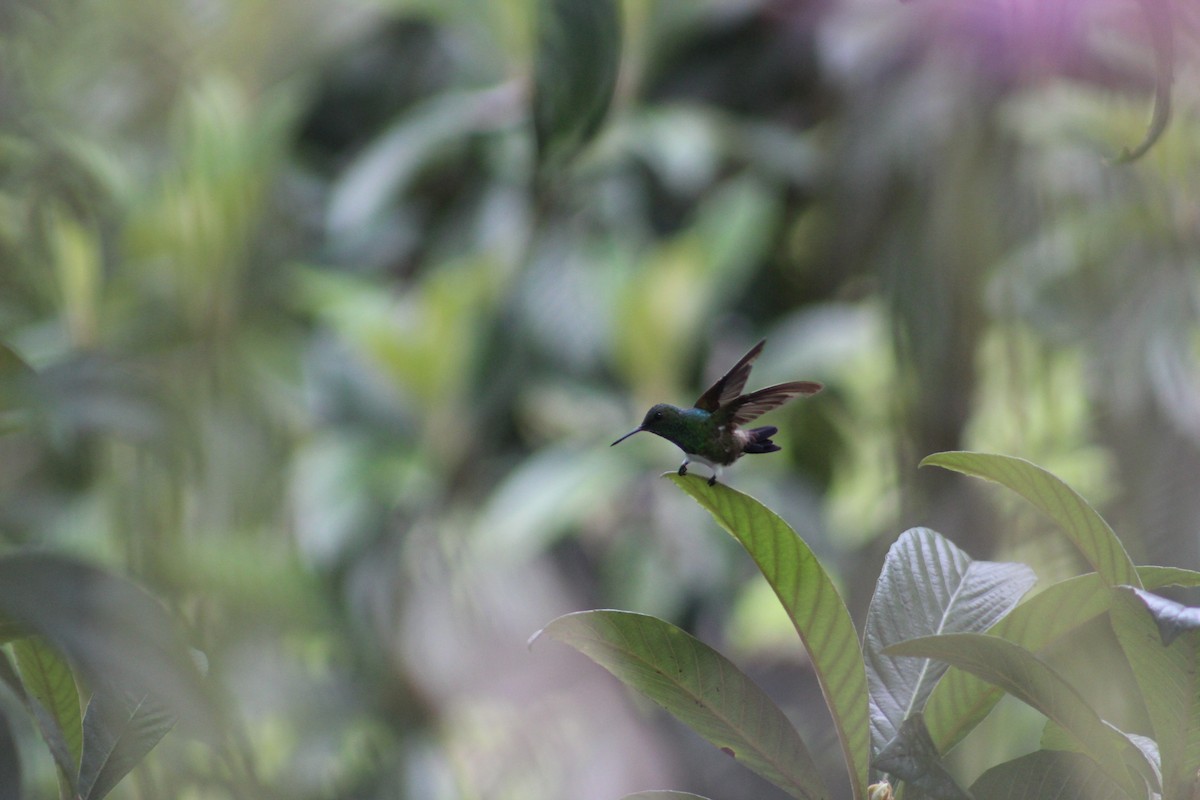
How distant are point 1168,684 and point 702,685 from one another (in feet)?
0.30

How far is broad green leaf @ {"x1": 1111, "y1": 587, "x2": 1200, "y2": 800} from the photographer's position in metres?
0.19

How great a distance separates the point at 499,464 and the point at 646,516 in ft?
0.70

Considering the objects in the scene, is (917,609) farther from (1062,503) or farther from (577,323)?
(577,323)

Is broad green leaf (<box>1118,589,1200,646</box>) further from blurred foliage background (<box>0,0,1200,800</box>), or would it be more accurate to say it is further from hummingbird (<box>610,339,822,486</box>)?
blurred foliage background (<box>0,0,1200,800</box>)

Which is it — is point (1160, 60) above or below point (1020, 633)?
above

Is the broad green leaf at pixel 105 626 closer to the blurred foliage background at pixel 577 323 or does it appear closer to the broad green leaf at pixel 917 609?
the broad green leaf at pixel 917 609

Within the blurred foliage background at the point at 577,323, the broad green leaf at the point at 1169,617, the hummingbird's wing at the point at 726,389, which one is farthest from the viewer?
the blurred foliage background at the point at 577,323

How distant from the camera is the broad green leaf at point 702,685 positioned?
21 centimetres

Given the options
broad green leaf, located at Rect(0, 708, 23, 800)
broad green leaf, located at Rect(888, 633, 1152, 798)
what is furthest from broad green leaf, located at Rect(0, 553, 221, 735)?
broad green leaf, located at Rect(888, 633, 1152, 798)

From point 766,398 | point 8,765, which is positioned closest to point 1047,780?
point 766,398

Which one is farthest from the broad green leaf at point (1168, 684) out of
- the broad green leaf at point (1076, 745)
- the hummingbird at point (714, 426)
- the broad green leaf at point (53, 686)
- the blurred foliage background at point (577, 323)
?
the blurred foliage background at point (577, 323)

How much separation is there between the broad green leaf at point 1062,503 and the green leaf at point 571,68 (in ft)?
0.36

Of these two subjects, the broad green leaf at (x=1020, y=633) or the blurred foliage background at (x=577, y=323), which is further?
the blurred foliage background at (x=577, y=323)

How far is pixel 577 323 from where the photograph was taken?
121cm
